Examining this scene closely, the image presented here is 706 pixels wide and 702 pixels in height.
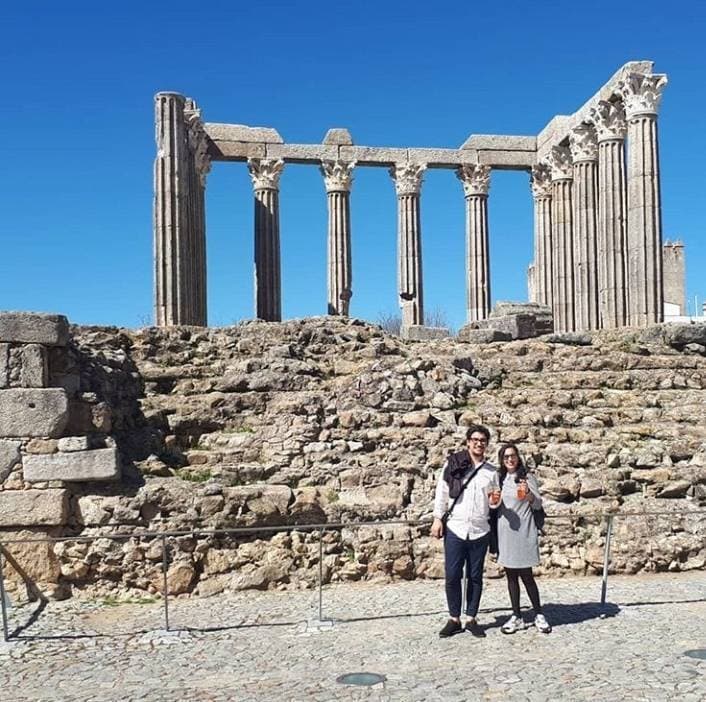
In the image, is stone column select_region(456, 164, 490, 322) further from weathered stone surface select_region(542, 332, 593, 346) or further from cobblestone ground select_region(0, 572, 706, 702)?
cobblestone ground select_region(0, 572, 706, 702)

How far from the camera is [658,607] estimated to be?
9570mm

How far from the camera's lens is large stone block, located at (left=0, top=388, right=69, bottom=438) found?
1125 cm

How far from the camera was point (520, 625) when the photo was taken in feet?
28.4

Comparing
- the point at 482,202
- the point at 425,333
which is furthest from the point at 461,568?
the point at 482,202

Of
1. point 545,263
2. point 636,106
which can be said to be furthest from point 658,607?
point 545,263

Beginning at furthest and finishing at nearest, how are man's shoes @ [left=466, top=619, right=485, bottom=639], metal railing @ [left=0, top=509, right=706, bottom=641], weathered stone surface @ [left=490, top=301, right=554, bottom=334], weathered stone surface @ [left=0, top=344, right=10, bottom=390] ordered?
weathered stone surface @ [left=490, top=301, right=554, bottom=334], weathered stone surface @ [left=0, top=344, right=10, bottom=390], metal railing @ [left=0, top=509, right=706, bottom=641], man's shoes @ [left=466, top=619, right=485, bottom=639]

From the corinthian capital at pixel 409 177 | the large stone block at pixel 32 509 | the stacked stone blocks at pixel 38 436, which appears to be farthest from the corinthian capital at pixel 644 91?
the large stone block at pixel 32 509

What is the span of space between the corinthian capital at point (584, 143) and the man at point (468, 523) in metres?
21.4

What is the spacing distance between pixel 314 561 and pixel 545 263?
23266 millimetres

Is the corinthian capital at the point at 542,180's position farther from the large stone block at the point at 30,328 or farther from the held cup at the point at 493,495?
the held cup at the point at 493,495

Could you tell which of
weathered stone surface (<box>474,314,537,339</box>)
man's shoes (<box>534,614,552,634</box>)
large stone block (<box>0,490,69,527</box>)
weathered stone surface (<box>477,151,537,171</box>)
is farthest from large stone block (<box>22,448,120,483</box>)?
weathered stone surface (<box>477,151,537,171</box>)

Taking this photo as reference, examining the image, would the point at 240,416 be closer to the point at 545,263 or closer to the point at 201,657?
the point at 201,657

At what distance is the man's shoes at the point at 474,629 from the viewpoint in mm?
8523

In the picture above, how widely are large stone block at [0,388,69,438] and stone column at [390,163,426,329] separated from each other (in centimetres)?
2073
